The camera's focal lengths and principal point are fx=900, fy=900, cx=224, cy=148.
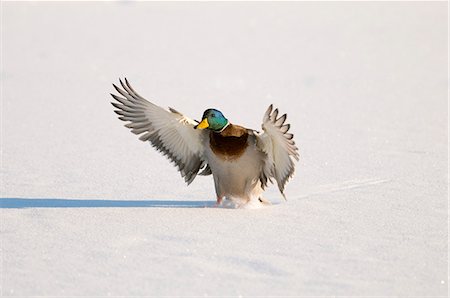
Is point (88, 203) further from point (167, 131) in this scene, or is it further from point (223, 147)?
point (223, 147)

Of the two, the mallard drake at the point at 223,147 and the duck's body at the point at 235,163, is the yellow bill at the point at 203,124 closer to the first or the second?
the mallard drake at the point at 223,147

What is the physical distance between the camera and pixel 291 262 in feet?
11.9

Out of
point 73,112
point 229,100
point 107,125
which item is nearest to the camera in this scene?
point 107,125

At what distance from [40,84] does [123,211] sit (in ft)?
15.7

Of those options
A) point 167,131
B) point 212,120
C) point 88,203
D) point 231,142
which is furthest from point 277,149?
point 88,203

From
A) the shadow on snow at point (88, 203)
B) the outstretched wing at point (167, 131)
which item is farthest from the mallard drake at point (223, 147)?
the shadow on snow at point (88, 203)

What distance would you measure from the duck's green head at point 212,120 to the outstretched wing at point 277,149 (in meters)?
0.20

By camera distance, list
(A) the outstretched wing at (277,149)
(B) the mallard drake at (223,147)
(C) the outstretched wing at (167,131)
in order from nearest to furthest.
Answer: (A) the outstretched wing at (277,149)
(B) the mallard drake at (223,147)
(C) the outstretched wing at (167,131)

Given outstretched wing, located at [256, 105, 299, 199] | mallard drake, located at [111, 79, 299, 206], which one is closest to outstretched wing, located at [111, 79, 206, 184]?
mallard drake, located at [111, 79, 299, 206]

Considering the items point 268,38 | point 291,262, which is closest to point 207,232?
point 291,262

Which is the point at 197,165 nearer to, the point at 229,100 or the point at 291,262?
the point at 291,262

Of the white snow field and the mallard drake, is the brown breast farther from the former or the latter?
the white snow field

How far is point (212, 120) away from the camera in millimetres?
4523

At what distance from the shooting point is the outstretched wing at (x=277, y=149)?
14.0ft
